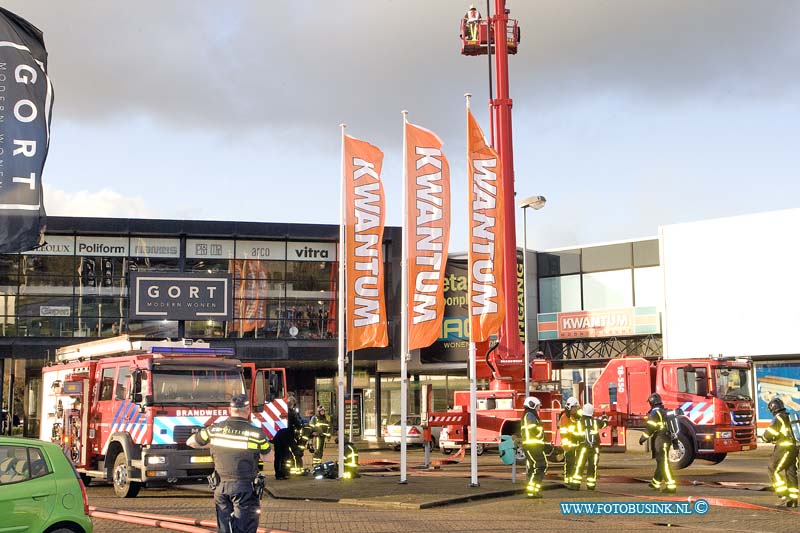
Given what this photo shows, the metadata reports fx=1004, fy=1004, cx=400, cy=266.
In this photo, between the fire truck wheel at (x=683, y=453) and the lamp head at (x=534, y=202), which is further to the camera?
the lamp head at (x=534, y=202)

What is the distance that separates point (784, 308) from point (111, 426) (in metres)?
26.4

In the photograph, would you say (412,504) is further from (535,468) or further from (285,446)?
(285,446)

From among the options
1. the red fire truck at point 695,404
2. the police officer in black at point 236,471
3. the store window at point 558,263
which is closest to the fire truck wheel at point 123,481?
the police officer in black at point 236,471

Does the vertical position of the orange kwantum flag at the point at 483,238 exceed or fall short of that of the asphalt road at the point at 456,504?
it exceeds it

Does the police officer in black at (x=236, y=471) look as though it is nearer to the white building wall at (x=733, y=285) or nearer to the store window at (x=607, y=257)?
the white building wall at (x=733, y=285)

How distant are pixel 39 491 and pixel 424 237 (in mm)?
10709

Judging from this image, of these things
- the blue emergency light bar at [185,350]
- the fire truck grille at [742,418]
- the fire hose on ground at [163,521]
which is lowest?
the fire hose on ground at [163,521]

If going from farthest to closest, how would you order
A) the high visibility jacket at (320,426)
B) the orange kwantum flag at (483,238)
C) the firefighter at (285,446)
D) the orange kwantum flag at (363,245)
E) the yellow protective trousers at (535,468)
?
the high visibility jacket at (320,426)
the firefighter at (285,446)
the orange kwantum flag at (363,245)
the orange kwantum flag at (483,238)
the yellow protective trousers at (535,468)

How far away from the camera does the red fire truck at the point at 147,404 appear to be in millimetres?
17281

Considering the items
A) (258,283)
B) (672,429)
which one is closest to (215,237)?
(258,283)

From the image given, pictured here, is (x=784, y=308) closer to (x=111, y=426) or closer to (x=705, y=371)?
(x=705, y=371)

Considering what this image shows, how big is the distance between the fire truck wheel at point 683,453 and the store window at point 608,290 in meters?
19.0

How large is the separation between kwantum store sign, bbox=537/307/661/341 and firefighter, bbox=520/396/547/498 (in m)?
24.4

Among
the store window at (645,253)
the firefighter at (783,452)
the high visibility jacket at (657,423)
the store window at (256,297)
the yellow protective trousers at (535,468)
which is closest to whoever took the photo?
the firefighter at (783,452)
